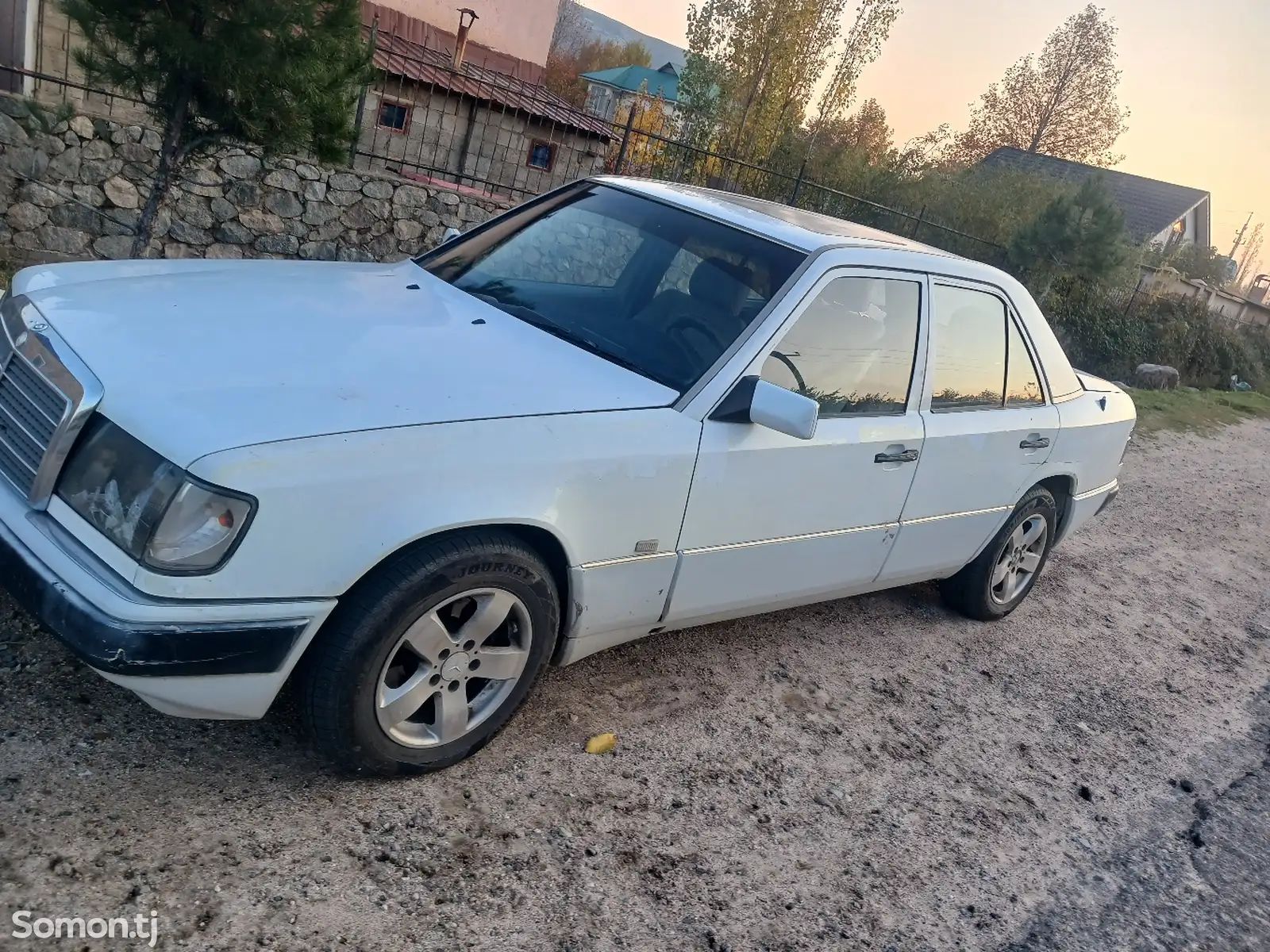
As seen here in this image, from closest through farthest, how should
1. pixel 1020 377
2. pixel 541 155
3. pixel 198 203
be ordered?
pixel 1020 377 → pixel 198 203 → pixel 541 155

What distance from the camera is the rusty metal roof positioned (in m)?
16.2

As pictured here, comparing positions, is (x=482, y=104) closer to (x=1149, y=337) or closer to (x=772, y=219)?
(x=1149, y=337)

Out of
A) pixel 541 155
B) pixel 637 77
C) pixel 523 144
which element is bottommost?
pixel 541 155

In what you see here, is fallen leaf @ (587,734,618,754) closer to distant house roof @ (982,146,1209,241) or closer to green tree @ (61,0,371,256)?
green tree @ (61,0,371,256)

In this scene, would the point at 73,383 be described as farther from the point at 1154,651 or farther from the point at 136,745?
the point at 1154,651

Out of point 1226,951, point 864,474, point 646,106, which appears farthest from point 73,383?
point 646,106

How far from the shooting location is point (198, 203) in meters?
8.73

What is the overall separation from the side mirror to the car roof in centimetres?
79

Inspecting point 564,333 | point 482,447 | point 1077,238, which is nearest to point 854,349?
point 564,333

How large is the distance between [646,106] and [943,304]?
110ft

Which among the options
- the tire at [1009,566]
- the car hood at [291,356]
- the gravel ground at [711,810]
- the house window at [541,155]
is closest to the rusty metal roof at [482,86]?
the house window at [541,155]

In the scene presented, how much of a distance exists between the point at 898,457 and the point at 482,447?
6.11ft

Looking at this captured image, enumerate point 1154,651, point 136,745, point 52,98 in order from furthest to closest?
point 52,98, point 1154,651, point 136,745

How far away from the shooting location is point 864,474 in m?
3.80
